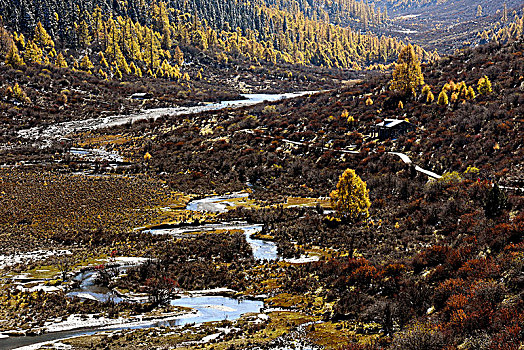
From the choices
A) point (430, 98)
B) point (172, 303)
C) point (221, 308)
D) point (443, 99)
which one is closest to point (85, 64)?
point (430, 98)

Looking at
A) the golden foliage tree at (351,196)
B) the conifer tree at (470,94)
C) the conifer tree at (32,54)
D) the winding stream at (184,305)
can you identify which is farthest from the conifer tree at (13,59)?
the conifer tree at (470,94)

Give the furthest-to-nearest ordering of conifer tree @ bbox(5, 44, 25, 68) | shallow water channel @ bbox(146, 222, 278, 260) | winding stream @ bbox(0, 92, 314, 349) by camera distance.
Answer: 1. conifer tree @ bbox(5, 44, 25, 68)
2. shallow water channel @ bbox(146, 222, 278, 260)
3. winding stream @ bbox(0, 92, 314, 349)

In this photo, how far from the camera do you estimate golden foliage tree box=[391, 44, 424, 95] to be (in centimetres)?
7344

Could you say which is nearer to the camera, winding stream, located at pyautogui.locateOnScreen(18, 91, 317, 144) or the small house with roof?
the small house with roof

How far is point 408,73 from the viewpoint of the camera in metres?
73.8

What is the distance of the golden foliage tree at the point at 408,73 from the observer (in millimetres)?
73438

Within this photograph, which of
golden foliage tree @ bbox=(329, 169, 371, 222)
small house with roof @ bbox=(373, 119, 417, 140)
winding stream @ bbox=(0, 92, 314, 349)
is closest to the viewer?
winding stream @ bbox=(0, 92, 314, 349)

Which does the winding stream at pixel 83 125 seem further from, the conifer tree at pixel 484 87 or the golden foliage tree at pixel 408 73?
the conifer tree at pixel 484 87

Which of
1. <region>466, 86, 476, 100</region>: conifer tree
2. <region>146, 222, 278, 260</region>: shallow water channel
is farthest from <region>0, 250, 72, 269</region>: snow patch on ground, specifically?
<region>466, 86, 476, 100</region>: conifer tree

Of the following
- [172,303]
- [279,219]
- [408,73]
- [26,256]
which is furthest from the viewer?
[408,73]

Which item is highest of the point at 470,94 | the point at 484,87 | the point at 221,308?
the point at 484,87

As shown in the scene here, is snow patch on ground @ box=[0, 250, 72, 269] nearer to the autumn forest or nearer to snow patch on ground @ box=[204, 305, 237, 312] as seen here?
Result: the autumn forest

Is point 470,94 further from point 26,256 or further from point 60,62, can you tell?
point 60,62

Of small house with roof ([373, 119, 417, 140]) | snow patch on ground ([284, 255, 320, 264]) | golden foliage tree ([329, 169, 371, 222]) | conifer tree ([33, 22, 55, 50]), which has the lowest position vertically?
snow patch on ground ([284, 255, 320, 264])
